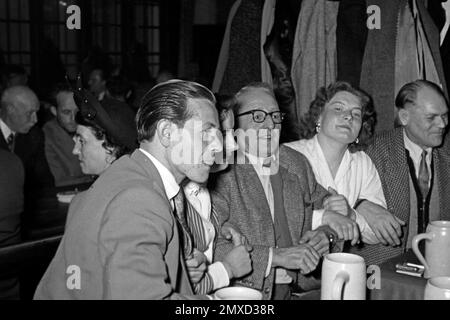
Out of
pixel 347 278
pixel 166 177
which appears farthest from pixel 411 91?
pixel 166 177

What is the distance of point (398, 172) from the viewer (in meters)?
2.35

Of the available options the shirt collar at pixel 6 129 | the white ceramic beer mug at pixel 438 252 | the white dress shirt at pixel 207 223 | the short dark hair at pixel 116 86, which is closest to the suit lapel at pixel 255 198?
the white dress shirt at pixel 207 223

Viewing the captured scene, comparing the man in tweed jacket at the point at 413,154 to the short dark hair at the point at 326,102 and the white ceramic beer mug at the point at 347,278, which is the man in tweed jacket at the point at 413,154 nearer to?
the short dark hair at the point at 326,102

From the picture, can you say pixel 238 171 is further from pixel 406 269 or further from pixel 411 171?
pixel 411 171

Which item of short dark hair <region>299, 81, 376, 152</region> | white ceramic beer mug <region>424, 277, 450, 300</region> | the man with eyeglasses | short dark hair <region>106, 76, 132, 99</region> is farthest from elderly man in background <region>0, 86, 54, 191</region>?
white ceramic beer mug <region>424, 277, 450, 300</region>

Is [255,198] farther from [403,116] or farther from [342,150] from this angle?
[403,116]

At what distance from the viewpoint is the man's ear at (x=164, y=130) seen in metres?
1.25

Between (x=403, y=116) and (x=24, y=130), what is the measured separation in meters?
2.47

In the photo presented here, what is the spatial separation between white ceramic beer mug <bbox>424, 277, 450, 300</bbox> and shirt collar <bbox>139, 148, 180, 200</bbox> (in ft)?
1.98

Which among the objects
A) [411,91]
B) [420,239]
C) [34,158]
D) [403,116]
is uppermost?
[411,91]

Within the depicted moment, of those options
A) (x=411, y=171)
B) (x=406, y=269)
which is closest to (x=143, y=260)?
(x=406, y=269)

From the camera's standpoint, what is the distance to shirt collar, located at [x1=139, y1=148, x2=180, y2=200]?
1.26m

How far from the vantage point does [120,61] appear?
627 centimetres

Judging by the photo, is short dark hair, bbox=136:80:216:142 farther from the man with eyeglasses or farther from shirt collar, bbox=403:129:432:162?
shirt collar, bbox=403:129:432:162
